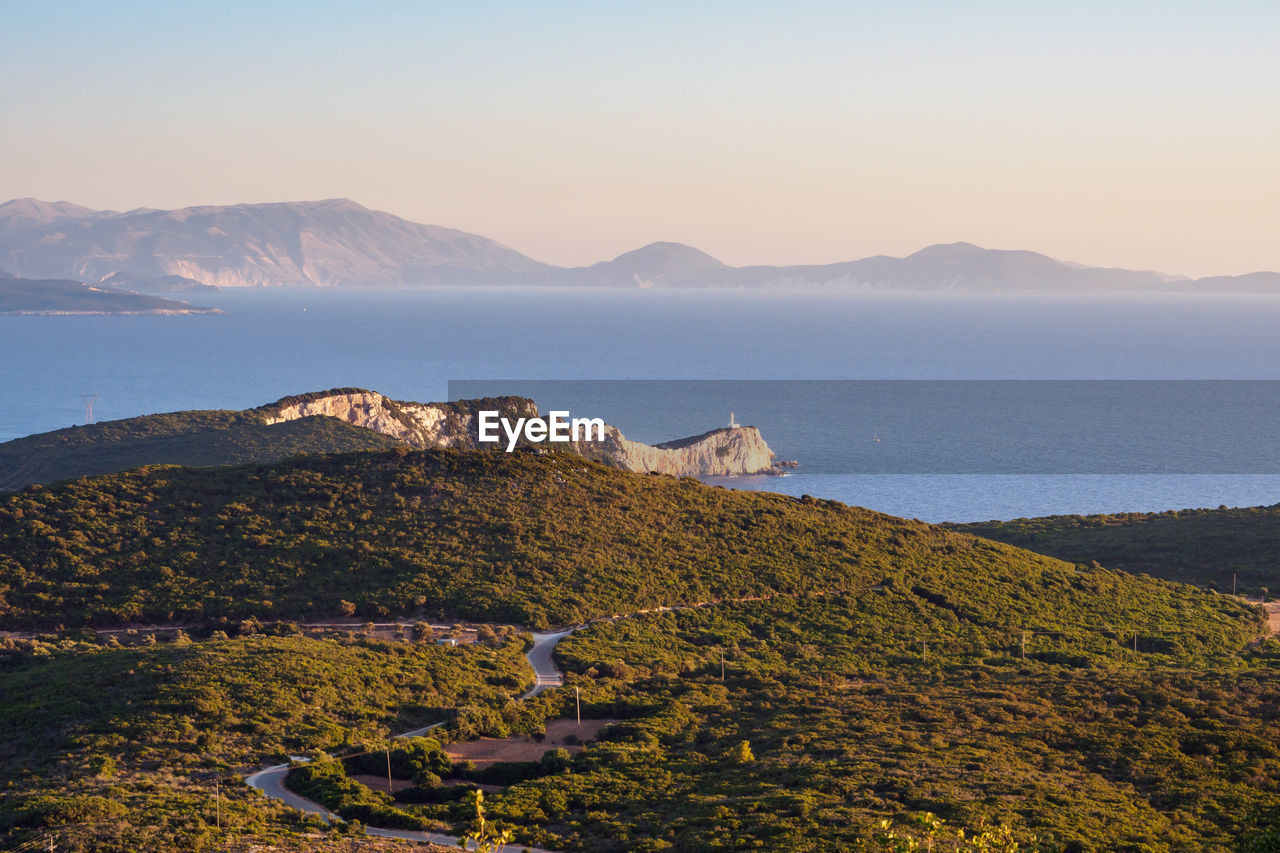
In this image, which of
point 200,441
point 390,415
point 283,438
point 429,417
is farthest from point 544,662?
point 429,417

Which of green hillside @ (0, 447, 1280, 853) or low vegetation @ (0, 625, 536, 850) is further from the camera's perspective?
green hillside @ (0, 447, 1280, 853)

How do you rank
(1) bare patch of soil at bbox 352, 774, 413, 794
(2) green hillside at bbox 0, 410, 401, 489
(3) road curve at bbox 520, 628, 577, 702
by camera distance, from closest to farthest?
(1) bare patch of soil at bbox 352, 774, 413, 794
(3) road curve at bbox 520, 628, 577, 702
(2) green hillside at bbox 0, 410, 401, 489

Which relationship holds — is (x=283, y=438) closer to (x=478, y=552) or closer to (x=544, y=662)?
(x=478, y=552)

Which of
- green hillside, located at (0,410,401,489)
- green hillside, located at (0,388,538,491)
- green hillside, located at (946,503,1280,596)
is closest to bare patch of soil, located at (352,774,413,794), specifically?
green hillside, located at (946,503,1280,596)

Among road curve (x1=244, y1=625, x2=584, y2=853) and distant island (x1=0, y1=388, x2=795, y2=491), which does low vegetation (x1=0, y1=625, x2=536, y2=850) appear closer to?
road curve (x1=244, y1=625, x2=584, y2=853)

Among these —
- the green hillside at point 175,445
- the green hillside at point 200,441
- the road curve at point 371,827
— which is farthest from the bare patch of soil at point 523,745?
the green hillside at point 175,445
